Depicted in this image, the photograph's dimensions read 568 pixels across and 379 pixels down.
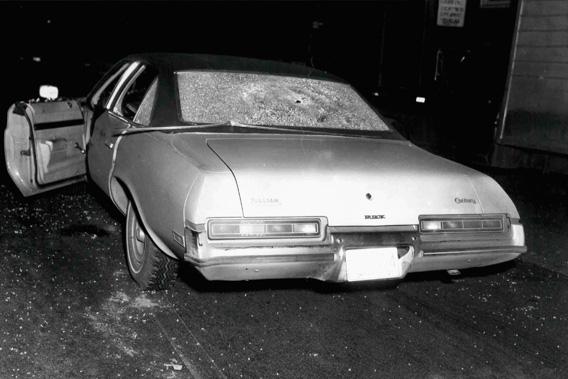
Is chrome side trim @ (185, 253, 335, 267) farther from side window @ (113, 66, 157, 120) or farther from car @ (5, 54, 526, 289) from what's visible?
side window @ (113, 66, 157, 120)

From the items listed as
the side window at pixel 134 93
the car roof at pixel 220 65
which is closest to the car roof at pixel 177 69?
the car roof at pixel 220 65

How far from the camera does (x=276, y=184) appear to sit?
11.6 ft

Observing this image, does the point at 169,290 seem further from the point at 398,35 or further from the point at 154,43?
the point at 154,43

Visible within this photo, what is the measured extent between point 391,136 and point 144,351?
7.47 ft

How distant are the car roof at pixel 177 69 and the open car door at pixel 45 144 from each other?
0.75m

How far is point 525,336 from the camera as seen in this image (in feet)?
13.4

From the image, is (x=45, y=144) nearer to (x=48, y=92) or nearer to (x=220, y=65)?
(x=48, y=92)

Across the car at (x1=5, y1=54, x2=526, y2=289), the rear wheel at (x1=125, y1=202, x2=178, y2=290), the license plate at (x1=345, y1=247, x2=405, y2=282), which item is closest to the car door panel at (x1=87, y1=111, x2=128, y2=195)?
the car at (x1=5, y1=54, x2=526, y2=289)

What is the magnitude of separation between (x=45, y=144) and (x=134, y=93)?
83 cm

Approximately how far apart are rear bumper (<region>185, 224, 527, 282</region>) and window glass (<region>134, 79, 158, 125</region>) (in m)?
1.46

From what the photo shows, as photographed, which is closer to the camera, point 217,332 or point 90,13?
point 217,332

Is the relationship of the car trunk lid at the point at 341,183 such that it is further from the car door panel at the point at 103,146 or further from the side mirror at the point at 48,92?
the side mirror at the point at 48,92

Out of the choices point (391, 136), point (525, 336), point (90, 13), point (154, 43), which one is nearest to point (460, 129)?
point (391, 136)

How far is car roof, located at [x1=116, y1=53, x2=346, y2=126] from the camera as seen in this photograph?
171 inches
